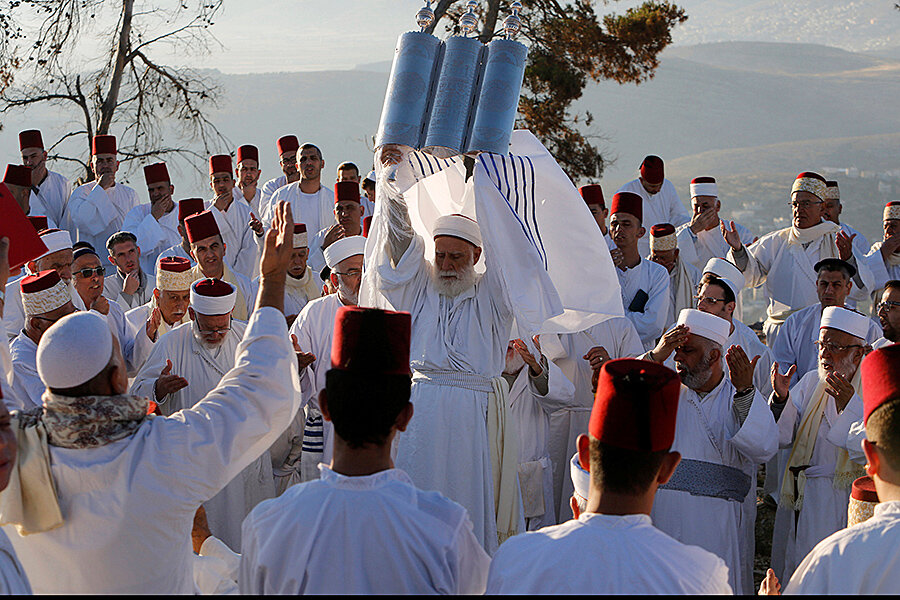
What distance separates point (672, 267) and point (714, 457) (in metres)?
2.87

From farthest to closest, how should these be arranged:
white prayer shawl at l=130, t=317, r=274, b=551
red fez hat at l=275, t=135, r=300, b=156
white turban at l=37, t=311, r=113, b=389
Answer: red fez hat at l=275, t=135, r=300, b=156 < white prayer shawl at l=130, t=317, r=274, b=551 < white turban at l=37, t=311, r=113, b=389

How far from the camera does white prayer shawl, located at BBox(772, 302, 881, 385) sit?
22.0 ft

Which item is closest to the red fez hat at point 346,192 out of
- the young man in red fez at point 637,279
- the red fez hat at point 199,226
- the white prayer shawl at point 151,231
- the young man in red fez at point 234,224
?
the young man in red fez at point 234,224

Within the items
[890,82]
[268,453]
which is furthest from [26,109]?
[890,82]

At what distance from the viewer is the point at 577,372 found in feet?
19.1

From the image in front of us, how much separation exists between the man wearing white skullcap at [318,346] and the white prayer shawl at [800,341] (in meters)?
3.24

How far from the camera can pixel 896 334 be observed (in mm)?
5637

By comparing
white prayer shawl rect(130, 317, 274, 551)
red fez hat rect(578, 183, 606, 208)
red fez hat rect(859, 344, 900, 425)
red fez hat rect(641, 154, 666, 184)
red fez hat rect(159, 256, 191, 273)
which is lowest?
white prayer shawl rect(130, 317, 274, 551)

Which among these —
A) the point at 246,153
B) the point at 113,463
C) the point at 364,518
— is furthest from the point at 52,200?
the point at 364,518

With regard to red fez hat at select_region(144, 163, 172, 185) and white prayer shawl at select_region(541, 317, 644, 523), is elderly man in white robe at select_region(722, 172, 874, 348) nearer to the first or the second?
white prayer shawl at select_region(541, 317, 644, 523)

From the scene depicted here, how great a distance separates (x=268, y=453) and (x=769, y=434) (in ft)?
8.99

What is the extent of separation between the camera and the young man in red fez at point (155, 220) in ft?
27.4

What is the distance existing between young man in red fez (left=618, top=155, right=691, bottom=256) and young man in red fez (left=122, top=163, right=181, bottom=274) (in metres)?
4.43

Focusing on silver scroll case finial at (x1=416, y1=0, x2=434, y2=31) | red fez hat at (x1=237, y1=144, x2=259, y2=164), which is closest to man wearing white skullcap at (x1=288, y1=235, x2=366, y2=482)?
silver scroll case finial at (x1=416, y1=0, x2=434, y2=31)
